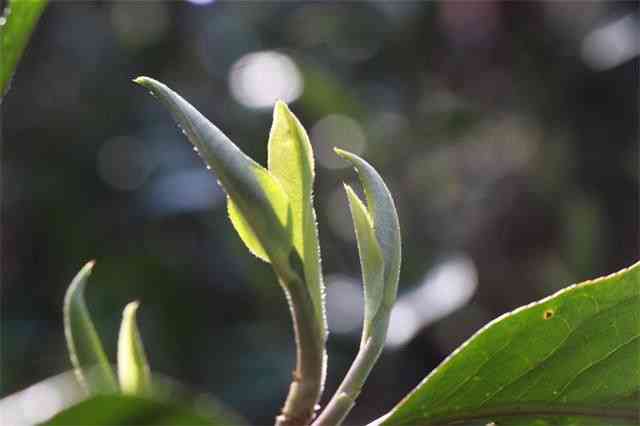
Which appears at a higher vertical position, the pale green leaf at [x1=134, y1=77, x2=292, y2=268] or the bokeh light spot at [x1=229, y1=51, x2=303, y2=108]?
the pale green leaf at [x1=134, y1=77, x2=292, y2=268]

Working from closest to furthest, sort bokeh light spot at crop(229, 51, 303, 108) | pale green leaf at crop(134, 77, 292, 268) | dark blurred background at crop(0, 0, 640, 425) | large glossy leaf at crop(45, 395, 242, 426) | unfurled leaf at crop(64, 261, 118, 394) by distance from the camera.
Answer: large glossy leaf at crop(45, 395, 242, 426) → pale green leaf at crop(134, 77, 292, 268) → unfurled leaf at crop(64, 261, 118, 394) → dark blurred background at crop(0, 0, 640, 425) → bokeh light spot at crop(229, 51, 303, 108)

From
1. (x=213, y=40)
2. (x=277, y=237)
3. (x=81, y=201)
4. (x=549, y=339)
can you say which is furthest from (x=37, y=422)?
(x=213, y=40)

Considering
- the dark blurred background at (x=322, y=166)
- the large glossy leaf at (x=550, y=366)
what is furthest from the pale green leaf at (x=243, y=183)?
the dark blurred background at (x=322, y=166)

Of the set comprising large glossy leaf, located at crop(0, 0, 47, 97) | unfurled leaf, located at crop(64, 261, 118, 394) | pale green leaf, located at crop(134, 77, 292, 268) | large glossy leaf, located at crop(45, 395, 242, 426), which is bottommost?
unfurled leaf, located at crop(64, 261, 118, 394)

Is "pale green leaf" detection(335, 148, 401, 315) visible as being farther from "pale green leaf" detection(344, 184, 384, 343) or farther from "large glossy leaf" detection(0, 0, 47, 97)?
"large glossy leaf" detection(0, 0, 47, 97)

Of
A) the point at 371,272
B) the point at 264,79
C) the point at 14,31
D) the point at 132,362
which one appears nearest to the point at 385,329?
the point at 371,272

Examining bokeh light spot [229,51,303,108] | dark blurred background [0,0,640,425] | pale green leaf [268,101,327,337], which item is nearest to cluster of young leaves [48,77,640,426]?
pale green leaf [268,101,327,337]

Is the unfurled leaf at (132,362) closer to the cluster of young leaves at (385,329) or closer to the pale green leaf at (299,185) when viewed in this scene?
the cluster of young leaves at (385,329)

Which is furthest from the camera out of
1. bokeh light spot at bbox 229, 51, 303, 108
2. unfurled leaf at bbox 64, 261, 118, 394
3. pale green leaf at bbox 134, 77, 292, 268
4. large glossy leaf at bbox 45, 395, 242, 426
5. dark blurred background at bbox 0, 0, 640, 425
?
bokeh light spot at bbox 229, 51, 303, 108
